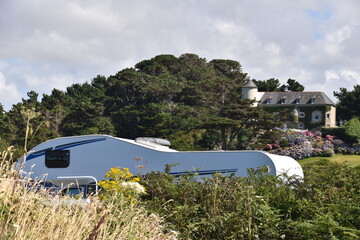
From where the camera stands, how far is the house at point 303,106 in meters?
53.5

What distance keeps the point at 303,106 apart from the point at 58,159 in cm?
4492

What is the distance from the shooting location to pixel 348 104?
5759cm

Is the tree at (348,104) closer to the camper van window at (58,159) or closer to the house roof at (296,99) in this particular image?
the house roof at (296,99)

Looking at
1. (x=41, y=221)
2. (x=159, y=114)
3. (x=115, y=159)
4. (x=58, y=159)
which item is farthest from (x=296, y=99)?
(x=41, y=221)

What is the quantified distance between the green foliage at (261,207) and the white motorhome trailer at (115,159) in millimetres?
5135

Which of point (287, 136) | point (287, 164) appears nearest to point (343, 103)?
point (287, 136)

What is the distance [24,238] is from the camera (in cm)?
354

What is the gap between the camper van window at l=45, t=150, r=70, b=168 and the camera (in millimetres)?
13211

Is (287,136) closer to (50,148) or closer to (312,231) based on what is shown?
(50,148)

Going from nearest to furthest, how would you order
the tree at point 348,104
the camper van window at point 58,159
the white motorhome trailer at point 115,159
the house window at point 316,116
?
the white motorhome trailer at point 115,159 → the camper van window at point 58,159 → the house window at point 316,116 → the tree at point 348,104

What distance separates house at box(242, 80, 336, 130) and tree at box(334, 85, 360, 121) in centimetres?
274

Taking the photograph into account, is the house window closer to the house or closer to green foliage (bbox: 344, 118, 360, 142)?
the house

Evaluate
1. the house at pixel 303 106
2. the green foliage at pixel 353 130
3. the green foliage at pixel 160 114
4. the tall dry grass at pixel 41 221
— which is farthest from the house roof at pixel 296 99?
the tall dry grass at pixel 41 221

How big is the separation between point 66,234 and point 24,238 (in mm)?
371
